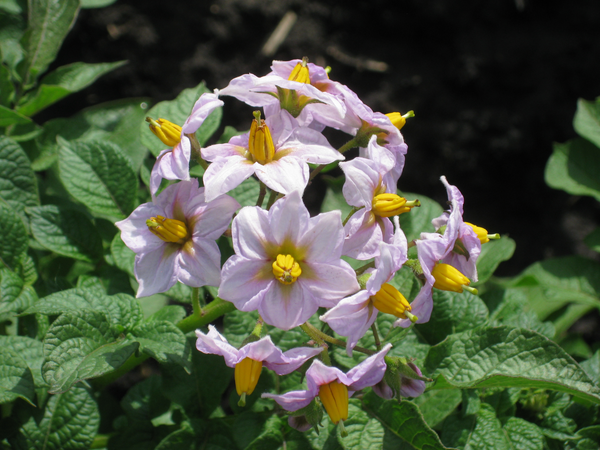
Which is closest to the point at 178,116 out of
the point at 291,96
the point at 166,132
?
the point at 166,132

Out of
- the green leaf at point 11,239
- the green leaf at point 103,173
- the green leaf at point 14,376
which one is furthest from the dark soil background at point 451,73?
the green leaf at point 14,376

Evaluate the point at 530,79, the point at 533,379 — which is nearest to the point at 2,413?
the point at 533,379

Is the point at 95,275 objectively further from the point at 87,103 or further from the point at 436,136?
the point at 436,136

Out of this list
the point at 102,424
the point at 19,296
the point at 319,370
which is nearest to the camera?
the point at 319,370

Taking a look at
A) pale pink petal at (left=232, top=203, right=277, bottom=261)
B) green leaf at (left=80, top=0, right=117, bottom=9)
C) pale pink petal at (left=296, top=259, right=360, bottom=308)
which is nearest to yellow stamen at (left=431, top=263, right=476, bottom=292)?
pale pink petal at (left=296, top=259, right=360, bottom=308)

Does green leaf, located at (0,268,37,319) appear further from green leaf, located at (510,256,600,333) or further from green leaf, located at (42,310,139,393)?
green leaf, located at (510,256,600,333)

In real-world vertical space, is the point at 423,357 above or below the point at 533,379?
below

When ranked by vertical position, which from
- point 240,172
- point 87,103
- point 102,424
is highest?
point 240,172

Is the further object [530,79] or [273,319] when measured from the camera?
[530,79]
